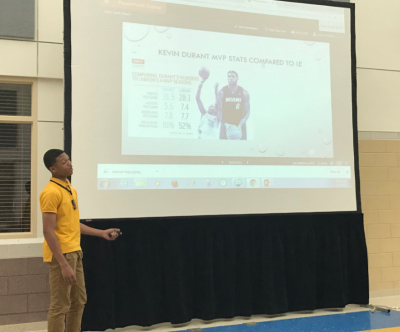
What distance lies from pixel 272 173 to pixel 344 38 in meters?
1.59

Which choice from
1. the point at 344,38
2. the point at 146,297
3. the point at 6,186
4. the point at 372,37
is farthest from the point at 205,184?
the point at 372,37

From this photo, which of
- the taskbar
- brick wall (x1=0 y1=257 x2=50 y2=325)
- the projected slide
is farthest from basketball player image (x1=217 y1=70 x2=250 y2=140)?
brick wall (x1=0 y1=257 x2=50 y2=325)

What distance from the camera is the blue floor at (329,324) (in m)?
3.34

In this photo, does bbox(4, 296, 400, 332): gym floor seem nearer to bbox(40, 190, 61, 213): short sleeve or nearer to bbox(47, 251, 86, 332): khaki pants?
bbox(47, 251, 86, 332): khaki pants

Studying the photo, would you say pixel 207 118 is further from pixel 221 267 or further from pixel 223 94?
pixel 221 267

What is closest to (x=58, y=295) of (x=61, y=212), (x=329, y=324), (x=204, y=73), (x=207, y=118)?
(x=61, y=212)

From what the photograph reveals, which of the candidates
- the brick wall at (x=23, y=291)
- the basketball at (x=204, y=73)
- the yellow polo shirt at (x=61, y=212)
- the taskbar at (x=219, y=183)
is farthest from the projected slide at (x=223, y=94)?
the brick wall at (x=23, y=291)

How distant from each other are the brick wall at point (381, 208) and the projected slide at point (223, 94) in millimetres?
843

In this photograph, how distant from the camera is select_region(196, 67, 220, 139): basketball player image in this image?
3547 millimetres

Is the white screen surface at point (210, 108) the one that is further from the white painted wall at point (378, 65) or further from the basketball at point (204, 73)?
the white painted wall at point (378, 65)

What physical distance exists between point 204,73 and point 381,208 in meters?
2.47

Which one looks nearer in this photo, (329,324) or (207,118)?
(329,324)

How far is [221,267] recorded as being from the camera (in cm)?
361

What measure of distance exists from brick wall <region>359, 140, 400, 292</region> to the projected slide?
2.77ft
